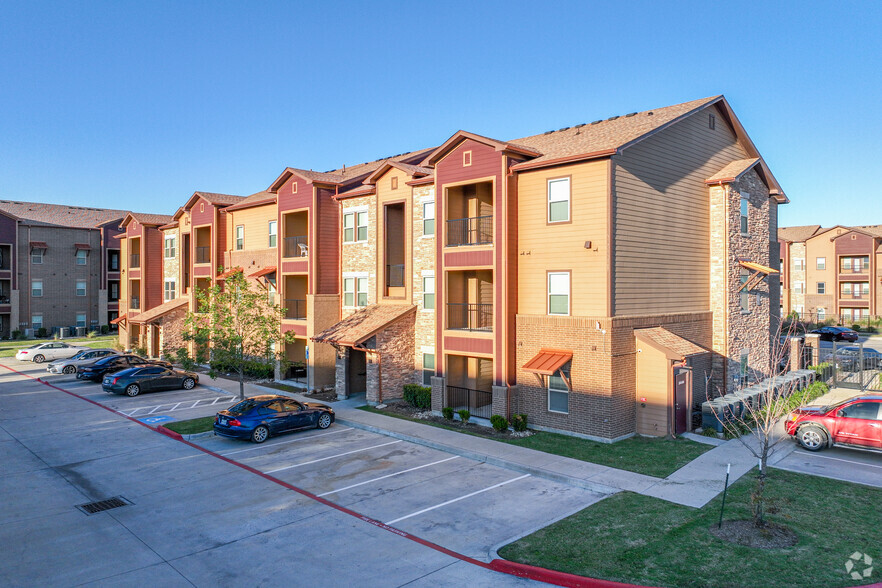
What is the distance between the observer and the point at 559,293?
19.6m

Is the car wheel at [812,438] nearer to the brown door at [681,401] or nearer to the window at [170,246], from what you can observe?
the brown door at [681,401]

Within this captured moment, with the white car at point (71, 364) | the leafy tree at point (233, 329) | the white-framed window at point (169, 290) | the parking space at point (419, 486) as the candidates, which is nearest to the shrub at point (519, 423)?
the parking space at point (419, 486)

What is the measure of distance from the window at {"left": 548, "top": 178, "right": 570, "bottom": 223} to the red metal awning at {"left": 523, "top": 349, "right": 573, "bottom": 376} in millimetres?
4513

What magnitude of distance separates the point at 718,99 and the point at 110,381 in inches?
1189

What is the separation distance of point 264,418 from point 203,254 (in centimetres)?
2337

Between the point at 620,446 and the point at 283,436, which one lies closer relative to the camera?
the point at 620,446

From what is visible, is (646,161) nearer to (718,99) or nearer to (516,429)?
(718,99)

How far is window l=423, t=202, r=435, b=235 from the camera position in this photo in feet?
79.1

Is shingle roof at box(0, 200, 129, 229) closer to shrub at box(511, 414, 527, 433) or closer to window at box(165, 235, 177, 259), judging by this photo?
window at box(165, 235, 177, 259)

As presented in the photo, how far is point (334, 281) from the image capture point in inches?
1139

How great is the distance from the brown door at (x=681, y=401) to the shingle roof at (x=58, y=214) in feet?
204

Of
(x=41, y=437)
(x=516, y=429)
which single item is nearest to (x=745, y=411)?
(x=516, y=429)

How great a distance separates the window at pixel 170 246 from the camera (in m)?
43.4

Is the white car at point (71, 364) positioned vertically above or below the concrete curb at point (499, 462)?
above
